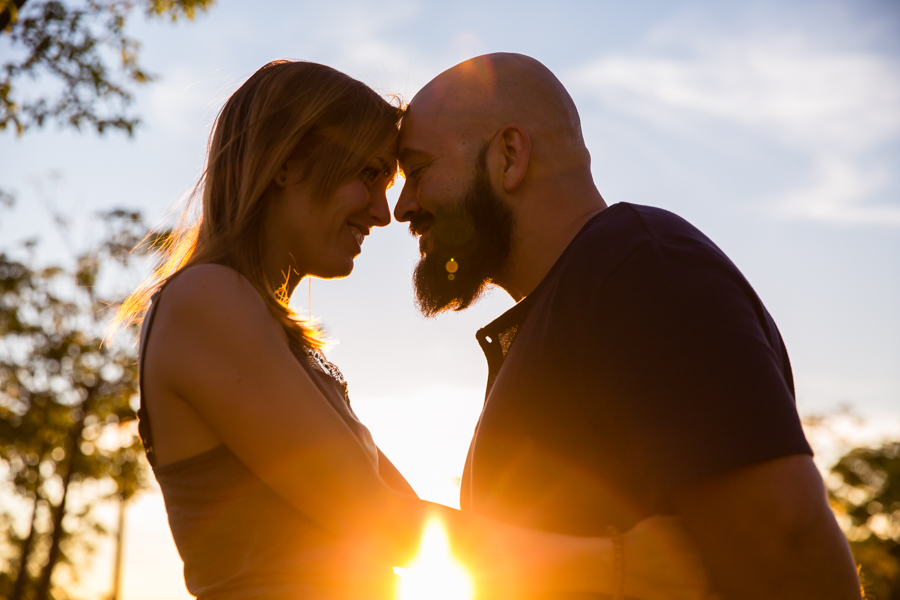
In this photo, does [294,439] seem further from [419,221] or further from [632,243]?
[419,221]

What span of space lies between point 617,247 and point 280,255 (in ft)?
4.63

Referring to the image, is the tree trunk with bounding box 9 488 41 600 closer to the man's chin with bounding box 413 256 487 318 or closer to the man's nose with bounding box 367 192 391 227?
the man's chin with bounding box 413 256 487 318

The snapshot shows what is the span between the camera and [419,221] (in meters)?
3.94

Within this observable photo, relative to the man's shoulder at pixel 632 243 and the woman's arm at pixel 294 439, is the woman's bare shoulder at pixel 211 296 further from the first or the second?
the man's shoulder at pixel 632 243

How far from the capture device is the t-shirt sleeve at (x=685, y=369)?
1.89 m

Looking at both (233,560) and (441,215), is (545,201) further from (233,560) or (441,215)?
(233,560)

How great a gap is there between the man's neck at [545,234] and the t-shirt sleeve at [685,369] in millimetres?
1008

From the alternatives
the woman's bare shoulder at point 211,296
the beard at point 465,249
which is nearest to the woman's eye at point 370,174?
the beard at point 465,249

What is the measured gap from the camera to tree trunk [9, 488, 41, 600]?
56.0 ft

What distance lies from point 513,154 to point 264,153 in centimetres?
122

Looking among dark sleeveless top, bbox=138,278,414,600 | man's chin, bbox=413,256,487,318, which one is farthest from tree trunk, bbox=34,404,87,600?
dark sleeveless top, bbox=138,278,414,600

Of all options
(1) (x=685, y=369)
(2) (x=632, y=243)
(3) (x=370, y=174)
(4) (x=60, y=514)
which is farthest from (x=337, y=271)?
(4) (x=60, y=514)

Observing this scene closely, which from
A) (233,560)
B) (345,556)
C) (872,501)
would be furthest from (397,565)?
(872,501)

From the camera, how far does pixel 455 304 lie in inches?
159
